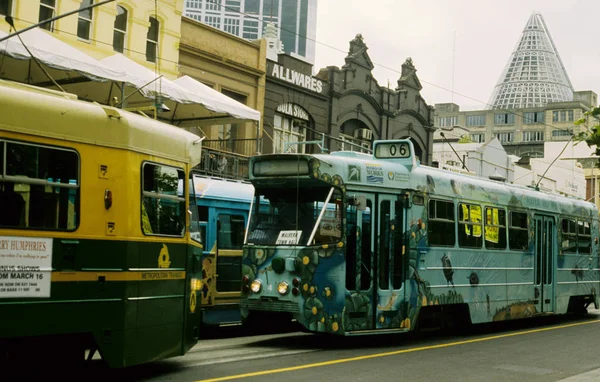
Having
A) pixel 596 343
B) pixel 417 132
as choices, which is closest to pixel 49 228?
pixel 596 343

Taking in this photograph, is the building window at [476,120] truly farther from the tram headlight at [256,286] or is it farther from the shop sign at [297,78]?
the tram headlight at [256,286]

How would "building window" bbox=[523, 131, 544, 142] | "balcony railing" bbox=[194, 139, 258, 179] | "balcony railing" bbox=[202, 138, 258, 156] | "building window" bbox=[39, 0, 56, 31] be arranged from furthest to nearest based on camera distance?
"building window" bbox=[523, 131, 544, 142]
"balcony railing" bbox=[202, 138, 258, 156]
"balcony railing" bbox=[194, 139, 258, 179]
"building window" bbox=[39, 0, 56, 31]

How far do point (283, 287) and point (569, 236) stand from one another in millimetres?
10239

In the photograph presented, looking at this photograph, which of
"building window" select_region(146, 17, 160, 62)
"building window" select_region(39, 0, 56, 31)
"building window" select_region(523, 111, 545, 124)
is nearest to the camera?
"building window" select_region(39, 0, 56, 31)

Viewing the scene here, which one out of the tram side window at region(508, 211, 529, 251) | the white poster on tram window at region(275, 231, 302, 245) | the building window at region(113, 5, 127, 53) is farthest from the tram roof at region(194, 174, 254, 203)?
the building window at region(113, 5, 127, 53)

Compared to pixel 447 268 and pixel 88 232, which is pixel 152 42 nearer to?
pixel 447 268

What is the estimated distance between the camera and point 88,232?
8180 millimetres

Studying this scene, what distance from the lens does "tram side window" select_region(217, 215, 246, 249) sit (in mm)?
14797

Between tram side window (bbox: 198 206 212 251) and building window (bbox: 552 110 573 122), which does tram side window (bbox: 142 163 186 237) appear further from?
building window (bbox: 552 110 573 122)

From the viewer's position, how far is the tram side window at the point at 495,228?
53.0 feet

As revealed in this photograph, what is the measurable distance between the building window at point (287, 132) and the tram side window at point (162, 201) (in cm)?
2049

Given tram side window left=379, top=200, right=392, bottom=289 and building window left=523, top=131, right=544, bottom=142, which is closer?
tram side window left=379, top=200, right=392, bottom=289

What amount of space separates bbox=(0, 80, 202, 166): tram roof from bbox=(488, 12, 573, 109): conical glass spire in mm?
149991

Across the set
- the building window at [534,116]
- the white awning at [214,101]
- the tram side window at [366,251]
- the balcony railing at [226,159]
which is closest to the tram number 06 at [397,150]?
the tram side window at [366,251]
